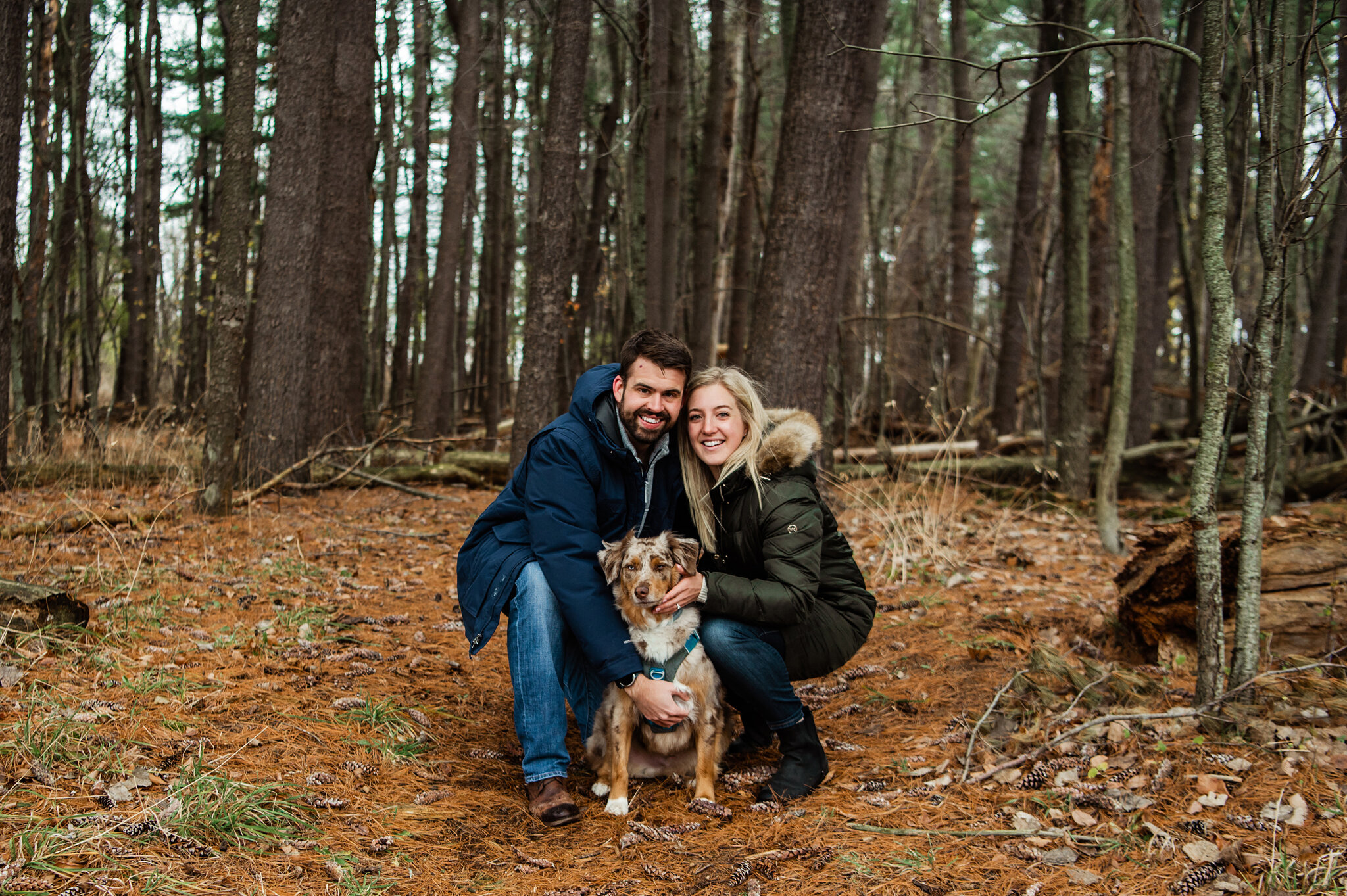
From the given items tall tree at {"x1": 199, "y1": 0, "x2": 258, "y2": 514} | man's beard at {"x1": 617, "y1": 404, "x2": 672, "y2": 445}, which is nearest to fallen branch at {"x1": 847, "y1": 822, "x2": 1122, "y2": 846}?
man's beard at {"x1": 617, "y1": 404, "x2": 672, "y2": 445}

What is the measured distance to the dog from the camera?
141 inches

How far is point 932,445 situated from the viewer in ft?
40.4

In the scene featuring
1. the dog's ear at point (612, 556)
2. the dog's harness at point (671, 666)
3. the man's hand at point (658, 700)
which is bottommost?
the man's hand at point (658, 700)

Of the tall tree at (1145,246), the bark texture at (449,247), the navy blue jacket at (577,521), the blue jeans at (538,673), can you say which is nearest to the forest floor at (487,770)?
the blue jeans at (538,673)

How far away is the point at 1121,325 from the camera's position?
7.58m

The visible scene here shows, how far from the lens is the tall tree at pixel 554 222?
8.60m

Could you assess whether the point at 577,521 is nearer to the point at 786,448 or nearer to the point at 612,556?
the point at 612,556

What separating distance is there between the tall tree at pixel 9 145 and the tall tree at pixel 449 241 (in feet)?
20.2

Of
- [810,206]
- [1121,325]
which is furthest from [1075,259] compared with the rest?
[810,206]

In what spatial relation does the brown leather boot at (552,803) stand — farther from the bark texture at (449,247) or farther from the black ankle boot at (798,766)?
the bark texture at (449,247)

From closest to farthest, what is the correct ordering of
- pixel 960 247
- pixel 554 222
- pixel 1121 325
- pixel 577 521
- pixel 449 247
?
pixel 577 521, pixel 1121 325, pixel 554 222, pixel 449 247, pixel 960 247

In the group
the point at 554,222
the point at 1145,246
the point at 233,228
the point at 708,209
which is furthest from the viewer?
the point at 1145,246

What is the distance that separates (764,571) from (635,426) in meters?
0.90

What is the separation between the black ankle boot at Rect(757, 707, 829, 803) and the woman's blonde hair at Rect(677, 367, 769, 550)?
93 centimetres
